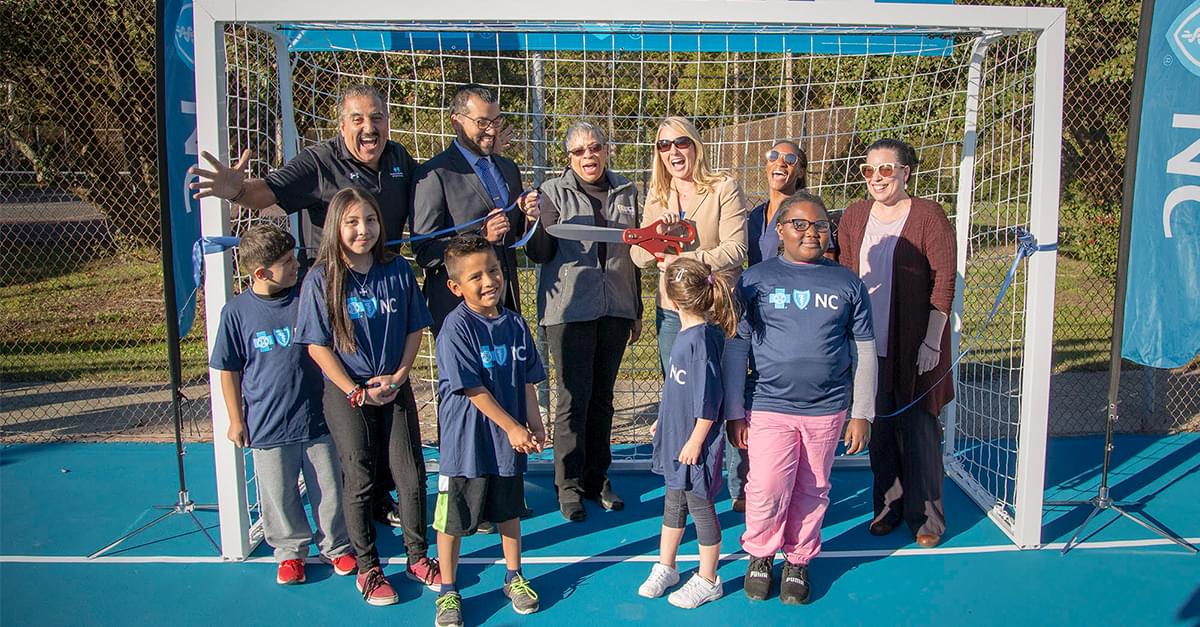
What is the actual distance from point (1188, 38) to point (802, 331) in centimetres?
218

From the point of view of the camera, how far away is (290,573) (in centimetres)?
364

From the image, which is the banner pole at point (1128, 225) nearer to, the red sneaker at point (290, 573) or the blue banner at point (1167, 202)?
the blue banner at point (1167, 202)

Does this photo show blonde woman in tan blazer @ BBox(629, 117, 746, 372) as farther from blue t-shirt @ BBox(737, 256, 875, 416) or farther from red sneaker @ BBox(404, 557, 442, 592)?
red sneaker @ BBox(404, 557, 442, 592)

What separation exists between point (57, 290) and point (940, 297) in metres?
11.1

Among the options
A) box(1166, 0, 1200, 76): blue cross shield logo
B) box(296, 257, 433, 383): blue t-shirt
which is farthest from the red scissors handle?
box(1166, 0, 1200, 76): blue cross shield logo

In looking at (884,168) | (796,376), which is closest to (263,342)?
(796,376)

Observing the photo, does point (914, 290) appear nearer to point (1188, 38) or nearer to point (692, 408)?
point (692, 408)

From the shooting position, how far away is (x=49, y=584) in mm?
3656

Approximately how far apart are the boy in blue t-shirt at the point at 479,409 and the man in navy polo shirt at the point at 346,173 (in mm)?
695

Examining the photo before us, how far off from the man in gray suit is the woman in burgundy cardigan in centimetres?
152

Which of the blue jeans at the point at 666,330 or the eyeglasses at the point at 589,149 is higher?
the eyeglasses at the point at 589,149

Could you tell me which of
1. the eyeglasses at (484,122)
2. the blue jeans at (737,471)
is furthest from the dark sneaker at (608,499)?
the eyeglasses at (484,122)

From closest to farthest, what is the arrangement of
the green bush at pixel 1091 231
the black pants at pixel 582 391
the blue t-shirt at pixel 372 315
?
the blue t-shirt at pixel 372 315
the black pants at pixel 582 391
the green bush at pixel 1091 231

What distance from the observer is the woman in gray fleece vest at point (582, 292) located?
→ 13.2 ft
